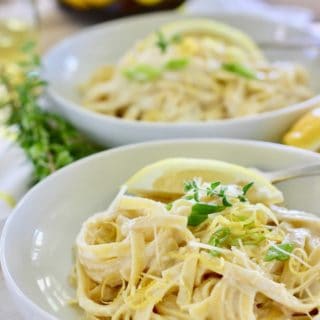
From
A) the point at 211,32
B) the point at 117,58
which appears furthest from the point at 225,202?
the point at 117,58

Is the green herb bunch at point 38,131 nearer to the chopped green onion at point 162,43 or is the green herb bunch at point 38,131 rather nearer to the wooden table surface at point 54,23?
the chopped green onion at point 162,43

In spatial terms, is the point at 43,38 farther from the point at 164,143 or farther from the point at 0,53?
the point at 164,143

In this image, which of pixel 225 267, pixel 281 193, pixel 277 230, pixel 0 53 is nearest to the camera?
pixel 225 267

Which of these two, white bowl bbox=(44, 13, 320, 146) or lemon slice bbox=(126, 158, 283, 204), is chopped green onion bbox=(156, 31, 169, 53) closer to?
white bowl bbox=(44, 13, 320, 146)

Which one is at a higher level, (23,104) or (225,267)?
(225,267)

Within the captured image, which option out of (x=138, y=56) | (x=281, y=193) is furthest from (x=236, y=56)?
(x=281, y=193)

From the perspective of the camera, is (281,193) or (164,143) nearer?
(281,193)
